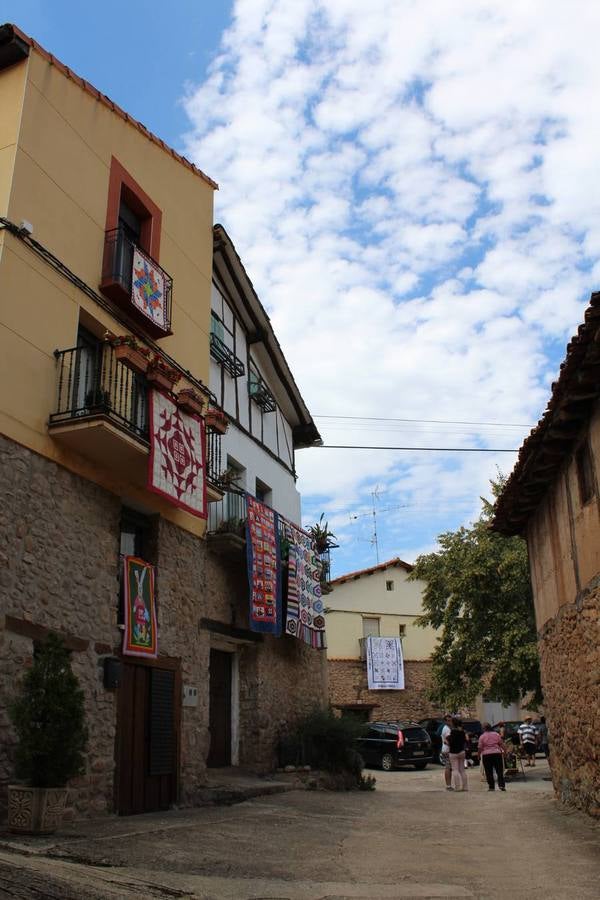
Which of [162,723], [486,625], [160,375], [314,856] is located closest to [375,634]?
[486,625]

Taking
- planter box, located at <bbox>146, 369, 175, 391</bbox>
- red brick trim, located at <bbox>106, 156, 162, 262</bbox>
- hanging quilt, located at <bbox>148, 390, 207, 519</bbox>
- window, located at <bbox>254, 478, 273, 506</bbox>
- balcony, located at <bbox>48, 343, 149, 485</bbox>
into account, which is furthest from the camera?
window, located at <bbox>254, 478, 273, 506</bbox>

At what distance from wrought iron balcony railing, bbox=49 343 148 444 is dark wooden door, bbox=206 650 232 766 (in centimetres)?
592

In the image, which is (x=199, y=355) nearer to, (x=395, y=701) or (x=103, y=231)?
(x=103, y=231)

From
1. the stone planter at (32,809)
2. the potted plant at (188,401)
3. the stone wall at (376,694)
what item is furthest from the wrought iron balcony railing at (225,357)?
the stone wall at (376,694)

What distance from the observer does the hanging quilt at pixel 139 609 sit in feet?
36.4

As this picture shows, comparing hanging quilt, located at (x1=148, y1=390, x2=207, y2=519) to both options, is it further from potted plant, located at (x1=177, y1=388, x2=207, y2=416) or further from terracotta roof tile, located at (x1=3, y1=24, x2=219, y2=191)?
terracotta roof tile, located at (x1=3, y1=24, x2=219, y2=191)

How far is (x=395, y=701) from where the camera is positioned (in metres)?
34.8

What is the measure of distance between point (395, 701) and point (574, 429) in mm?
28406

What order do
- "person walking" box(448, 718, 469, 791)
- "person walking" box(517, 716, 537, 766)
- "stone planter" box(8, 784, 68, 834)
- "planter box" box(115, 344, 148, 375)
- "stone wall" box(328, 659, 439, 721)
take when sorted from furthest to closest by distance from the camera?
"stone wall" box(328, 659, 439, 721)
"person walking" box(517, 716, 537, 766)
"person walking" box(448, 718, 469, 791)
"planter box" box(115, 344, 148, 375)
"stone planter" box(8, 784, 68, 834)

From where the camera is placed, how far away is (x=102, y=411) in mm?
10148

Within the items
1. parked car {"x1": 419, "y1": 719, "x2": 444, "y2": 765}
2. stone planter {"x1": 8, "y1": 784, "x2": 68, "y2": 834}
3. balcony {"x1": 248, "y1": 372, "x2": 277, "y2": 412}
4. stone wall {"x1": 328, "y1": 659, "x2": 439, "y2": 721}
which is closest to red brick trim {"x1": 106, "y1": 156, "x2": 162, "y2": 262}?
balcony {"x1": 248, "y1": 372, "x2": 277, "y2": 412}

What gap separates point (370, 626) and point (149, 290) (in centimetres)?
2781

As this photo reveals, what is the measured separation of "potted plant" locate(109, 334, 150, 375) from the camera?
10711 millimetres

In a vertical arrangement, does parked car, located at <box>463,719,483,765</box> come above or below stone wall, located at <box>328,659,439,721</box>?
below
